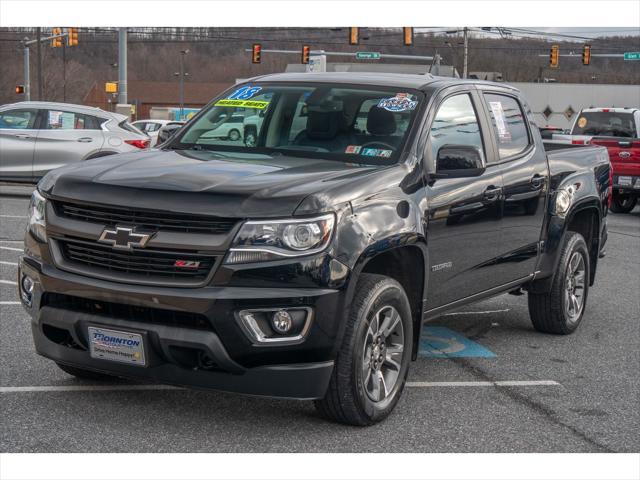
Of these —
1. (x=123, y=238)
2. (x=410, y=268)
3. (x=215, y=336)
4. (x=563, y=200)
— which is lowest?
(x=215, y=336)

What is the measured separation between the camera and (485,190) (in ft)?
20.6

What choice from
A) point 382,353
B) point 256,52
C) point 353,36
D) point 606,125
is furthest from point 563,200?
point 256,52

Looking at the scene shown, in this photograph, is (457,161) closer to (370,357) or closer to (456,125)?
(456,125)

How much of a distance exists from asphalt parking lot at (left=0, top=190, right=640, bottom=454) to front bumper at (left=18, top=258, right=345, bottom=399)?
0.32m

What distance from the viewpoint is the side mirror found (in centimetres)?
575

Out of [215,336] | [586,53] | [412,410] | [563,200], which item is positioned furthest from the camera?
[586,53]

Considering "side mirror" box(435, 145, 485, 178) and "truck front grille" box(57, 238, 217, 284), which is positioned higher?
"side mirror" box(435, 145, 485, 178)

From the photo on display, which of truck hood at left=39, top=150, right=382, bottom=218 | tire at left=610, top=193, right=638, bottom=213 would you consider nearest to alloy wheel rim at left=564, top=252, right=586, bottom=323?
truck hood at left=39, top=150, right=382, bottom=218

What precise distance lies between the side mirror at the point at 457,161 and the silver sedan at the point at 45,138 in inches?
500

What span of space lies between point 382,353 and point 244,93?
7.30 ft

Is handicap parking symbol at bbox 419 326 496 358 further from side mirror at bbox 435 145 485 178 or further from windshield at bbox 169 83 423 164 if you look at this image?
windshield at bbox 169 83 423 164

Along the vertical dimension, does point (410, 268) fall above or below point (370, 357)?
above

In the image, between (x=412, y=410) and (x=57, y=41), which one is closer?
(x=412, y=410)

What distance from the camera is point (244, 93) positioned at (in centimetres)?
659
